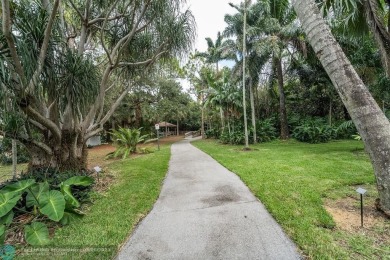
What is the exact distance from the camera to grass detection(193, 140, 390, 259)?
8.29ft

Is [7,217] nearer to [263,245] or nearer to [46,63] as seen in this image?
[46,63]

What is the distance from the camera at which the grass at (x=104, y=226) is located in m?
2.71

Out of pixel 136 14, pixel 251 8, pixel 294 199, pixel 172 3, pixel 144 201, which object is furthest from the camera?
pixel 251 8

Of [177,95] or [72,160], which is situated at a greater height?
[177,95]

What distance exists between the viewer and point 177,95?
21312 mm

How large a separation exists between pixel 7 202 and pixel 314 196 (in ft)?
16.8

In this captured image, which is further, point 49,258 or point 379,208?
point 379,208

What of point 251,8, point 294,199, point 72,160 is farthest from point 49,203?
point 251,8

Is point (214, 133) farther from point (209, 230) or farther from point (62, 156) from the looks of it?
point (209, 230)

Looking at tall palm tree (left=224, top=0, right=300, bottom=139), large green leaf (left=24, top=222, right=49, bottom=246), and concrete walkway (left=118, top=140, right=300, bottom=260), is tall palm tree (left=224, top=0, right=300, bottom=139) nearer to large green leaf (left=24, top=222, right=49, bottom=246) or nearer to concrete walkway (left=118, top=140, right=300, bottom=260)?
concrete walkway (left=118, top=140, right=300, bottom=260)

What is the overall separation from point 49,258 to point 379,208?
179 inches

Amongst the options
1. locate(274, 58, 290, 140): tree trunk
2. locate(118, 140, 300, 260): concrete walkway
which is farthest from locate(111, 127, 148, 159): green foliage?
locate(274, 58, 290, 140): tree trunk

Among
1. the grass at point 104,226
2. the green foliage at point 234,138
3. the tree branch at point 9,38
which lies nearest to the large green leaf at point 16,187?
the grass at point 104,226

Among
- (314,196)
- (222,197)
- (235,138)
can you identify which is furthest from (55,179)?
(235,138)
